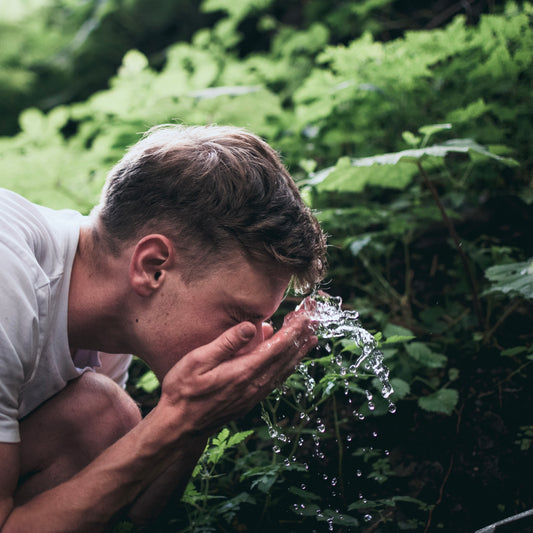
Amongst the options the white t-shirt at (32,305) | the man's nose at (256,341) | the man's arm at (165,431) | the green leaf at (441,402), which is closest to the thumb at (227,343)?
the man's arm at (165,431)

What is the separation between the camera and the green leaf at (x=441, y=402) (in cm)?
184

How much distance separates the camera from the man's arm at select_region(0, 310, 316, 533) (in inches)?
53.8

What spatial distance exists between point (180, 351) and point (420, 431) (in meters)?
1.08

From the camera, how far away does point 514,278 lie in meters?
1.85

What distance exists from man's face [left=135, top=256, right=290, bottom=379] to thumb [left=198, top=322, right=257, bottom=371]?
14 cm

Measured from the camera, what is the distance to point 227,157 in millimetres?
1663

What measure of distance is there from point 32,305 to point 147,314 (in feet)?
1.12

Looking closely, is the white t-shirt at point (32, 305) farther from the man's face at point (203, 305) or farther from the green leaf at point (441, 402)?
the green leaf at point (441, 402)

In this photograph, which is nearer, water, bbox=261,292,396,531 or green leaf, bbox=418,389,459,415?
water, bbox=261,292,396,531

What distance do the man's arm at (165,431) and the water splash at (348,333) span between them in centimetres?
20

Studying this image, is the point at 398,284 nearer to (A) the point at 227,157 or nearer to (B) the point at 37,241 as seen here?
(A) the point at 227,157

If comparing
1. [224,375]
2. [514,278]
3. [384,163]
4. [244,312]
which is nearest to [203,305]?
[244,312]

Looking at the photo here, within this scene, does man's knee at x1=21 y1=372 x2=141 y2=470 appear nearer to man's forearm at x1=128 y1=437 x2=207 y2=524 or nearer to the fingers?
man's forearm at x1=128 y1=437 x2=207 y2=524

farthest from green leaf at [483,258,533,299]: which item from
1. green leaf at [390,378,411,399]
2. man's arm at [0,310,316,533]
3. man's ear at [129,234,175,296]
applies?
man's ear at [129,234,175,296]
